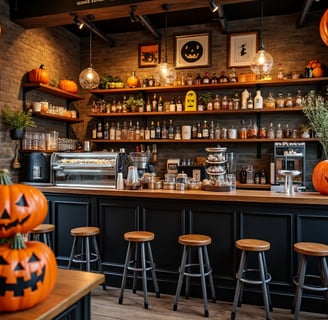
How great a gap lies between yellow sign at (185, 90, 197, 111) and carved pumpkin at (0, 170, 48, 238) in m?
4.63

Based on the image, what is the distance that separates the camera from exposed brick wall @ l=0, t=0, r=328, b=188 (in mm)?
4781

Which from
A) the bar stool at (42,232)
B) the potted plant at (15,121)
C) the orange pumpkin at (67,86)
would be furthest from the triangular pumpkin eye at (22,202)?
the orange pumpkin at (67,86)

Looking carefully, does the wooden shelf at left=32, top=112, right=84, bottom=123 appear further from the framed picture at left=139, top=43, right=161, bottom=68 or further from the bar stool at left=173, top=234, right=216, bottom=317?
the bar stool at left=173, top=234, right=216, bottom=317

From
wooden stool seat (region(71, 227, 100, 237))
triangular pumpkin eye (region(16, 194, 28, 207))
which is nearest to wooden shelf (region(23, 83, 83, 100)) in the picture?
wooden stool seat (region(71, 227, 100, 237))

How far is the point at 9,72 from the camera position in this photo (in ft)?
15.6

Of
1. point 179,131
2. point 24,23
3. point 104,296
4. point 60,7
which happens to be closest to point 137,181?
point 104,296

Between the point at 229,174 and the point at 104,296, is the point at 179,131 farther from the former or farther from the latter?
the point at 104,296

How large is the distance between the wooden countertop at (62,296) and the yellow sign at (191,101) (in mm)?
4476

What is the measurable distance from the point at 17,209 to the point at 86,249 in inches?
93.5

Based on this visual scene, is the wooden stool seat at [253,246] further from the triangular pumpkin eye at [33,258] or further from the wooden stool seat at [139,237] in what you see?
the triangular pumpkin eye at [33,258]

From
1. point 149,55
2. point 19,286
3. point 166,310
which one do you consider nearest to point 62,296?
point 19,286

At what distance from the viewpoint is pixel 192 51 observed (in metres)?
6.04

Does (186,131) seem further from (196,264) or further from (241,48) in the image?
(196,264)

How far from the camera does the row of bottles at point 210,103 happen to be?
17.7ft
